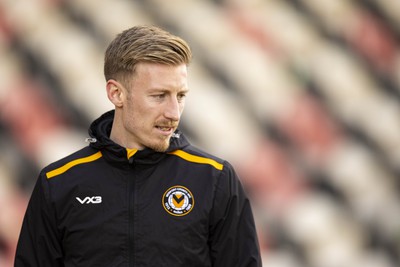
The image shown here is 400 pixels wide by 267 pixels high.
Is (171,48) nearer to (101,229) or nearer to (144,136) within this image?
(144,136)

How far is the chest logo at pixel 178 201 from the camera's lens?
3.01 ft

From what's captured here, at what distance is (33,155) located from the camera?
4.64ft

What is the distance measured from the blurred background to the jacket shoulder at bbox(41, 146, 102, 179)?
0.46 metres

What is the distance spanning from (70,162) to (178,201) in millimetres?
125

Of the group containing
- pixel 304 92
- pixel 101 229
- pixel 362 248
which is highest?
pixel 304 92

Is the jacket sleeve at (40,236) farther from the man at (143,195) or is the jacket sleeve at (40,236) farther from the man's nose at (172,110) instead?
the man's nose at (172,110)

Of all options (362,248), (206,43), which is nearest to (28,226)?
(206,43)

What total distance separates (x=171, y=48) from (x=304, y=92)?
64 cm

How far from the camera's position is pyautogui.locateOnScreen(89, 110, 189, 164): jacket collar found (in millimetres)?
925

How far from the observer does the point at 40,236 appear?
93 cm

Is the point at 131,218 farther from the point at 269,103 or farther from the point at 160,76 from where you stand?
the point at 269,103

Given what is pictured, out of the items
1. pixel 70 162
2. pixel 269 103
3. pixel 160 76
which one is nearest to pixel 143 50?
pixel 160 76

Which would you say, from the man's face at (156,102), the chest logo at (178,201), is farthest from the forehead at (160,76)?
the chest logo at (178,201)

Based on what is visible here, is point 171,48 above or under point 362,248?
above
